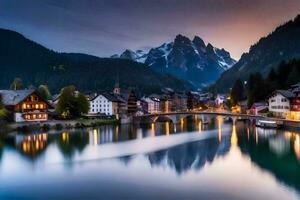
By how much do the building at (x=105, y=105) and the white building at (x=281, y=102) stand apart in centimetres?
3353

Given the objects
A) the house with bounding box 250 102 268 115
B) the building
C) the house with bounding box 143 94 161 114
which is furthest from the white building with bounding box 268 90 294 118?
the house with bounding box 143 94 161 114

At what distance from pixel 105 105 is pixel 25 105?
86.2 feet

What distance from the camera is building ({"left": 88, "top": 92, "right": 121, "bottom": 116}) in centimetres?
8944

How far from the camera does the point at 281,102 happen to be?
66.5 metres

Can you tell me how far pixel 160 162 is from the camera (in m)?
33.3

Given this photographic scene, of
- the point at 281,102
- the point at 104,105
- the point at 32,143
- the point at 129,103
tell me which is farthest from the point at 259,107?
the point at 32,143

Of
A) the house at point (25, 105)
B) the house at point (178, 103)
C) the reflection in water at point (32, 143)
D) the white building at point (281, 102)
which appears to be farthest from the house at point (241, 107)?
the reflection in water at point (32, 143)

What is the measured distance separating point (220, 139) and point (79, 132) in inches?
778

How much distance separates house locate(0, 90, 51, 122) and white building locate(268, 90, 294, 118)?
37.3 metres

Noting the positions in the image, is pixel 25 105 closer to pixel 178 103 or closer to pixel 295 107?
pixel 295 107

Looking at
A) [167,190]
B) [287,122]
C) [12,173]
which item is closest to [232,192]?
[167,190]

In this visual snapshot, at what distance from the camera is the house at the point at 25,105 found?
64.6m

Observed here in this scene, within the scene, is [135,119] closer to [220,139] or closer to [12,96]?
[12,96]

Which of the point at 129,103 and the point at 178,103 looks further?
the point at 178,103
